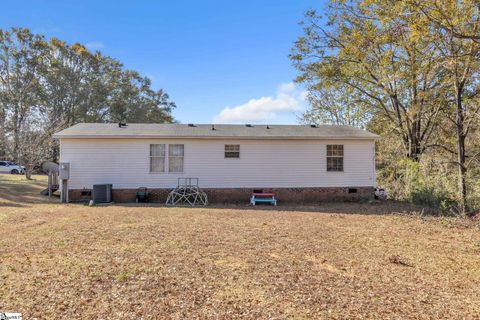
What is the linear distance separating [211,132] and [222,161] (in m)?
1.35

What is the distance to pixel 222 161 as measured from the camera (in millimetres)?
12055

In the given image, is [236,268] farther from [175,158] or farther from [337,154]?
[337,154]

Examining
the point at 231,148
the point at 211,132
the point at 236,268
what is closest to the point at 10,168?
the point at 211,132

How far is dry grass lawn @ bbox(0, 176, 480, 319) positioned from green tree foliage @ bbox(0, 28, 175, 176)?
65.0 ft

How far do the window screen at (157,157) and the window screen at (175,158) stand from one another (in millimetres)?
279

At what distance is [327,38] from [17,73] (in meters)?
27.3

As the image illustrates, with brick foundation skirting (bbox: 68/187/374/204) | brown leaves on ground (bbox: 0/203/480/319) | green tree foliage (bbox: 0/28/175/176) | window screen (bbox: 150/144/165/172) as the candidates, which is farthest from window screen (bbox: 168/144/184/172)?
green tree foliage (bbox: 0/28/175/176)

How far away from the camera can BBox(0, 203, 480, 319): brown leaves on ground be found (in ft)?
10.6

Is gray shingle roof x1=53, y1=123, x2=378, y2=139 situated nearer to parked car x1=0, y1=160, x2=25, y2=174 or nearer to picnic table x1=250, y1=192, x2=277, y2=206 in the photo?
picnic table x1=250, y1=192, x2=277, y2=206

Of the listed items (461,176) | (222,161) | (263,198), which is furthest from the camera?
(222,161)

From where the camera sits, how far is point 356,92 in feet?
54.0

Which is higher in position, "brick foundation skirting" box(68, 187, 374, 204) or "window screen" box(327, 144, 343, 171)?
"window screen" box(327, 144, 343, 171)

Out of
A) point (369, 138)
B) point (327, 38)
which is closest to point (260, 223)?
point (369, 138)

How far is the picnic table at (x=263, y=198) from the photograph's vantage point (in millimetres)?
11541
